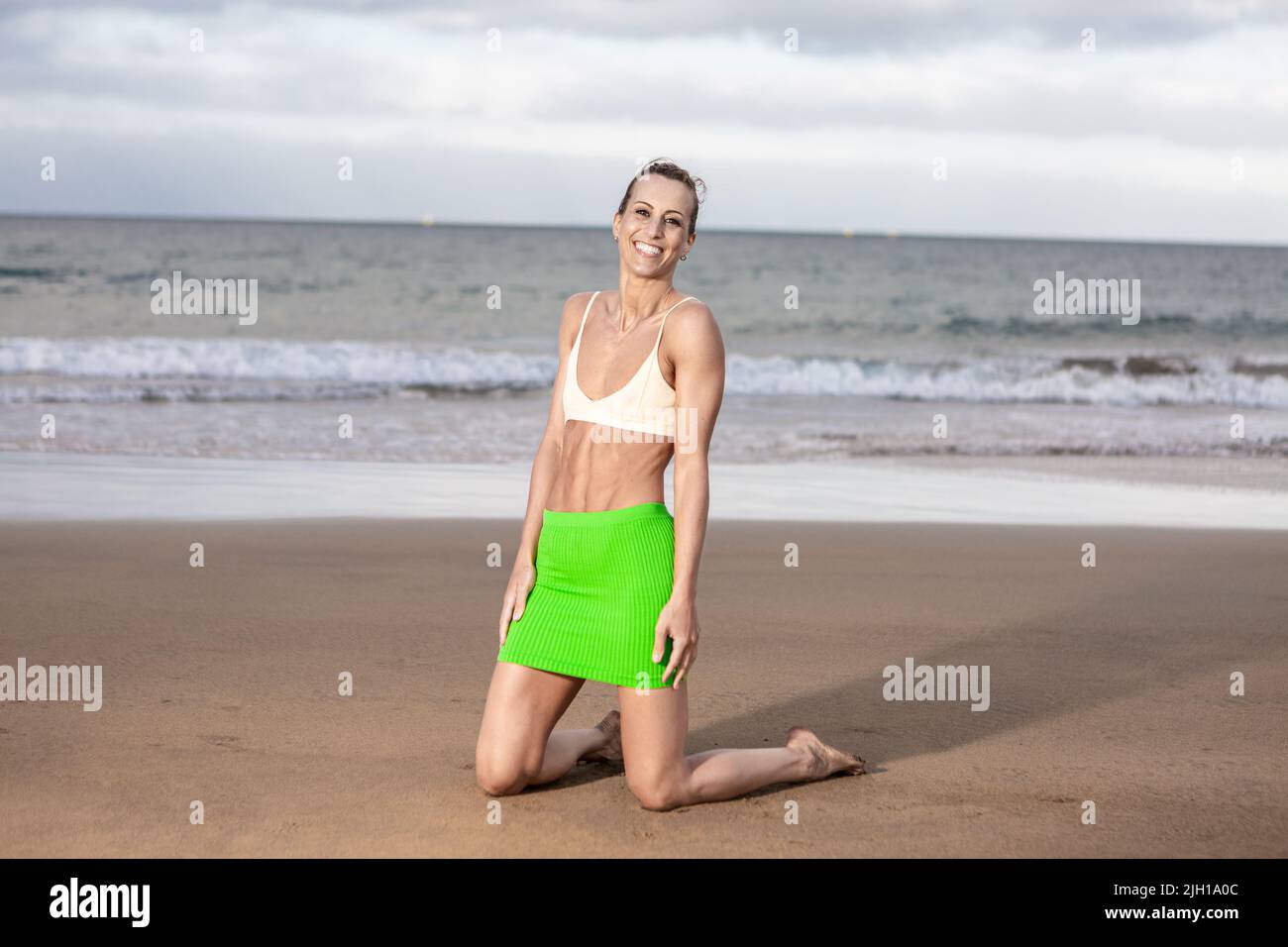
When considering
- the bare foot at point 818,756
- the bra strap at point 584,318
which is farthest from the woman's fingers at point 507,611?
the bare foot at point 818,756

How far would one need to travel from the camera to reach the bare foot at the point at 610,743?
4.26 m

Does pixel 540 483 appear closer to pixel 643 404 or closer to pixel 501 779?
pixel 643 404

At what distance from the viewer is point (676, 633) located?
3725 millimetres

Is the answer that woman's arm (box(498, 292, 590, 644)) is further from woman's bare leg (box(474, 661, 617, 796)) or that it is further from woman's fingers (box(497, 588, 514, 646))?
woman's bare leg (box(474, 661, 617, 796))

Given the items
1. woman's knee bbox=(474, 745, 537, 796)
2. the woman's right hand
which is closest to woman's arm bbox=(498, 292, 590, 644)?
the woman's right hand

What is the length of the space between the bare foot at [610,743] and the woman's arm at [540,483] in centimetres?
52

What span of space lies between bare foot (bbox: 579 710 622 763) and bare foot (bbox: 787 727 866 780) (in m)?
0.56

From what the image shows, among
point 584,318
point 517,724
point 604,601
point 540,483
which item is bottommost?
point 517,724

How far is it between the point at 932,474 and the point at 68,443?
746cm

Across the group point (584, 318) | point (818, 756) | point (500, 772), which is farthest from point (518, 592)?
point (818, 756)

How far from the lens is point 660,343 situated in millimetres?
3836

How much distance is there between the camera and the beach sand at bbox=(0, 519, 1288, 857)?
3.71 metres

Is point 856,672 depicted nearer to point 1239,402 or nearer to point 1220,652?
point 1220,652

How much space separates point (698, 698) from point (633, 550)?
1407 mm
